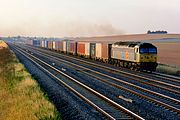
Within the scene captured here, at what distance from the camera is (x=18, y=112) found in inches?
666

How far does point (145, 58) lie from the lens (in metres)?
38.0

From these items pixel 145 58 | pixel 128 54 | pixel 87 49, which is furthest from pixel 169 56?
pixel 145 58

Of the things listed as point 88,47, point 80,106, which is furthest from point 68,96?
point 88,47

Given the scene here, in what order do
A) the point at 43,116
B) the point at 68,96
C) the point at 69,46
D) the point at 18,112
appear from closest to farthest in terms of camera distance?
the point at 43,116 < the point at 18,112 < the point at 68,96 < the point at 69,46

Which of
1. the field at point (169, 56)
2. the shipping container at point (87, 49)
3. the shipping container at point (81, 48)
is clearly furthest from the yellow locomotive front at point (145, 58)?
the shipping container at point (81, 48)

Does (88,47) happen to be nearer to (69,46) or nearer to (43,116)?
(69,46)

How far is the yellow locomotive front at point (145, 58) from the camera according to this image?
3784 centimetres

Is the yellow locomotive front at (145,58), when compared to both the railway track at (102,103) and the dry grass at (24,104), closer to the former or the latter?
the railway track at (102,103)

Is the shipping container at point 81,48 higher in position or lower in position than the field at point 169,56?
higher

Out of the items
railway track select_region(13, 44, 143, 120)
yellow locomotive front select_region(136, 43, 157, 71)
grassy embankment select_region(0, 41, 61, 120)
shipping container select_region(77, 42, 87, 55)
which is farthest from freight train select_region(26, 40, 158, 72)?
grassy embankment select_region(0, 41, 61, 120)

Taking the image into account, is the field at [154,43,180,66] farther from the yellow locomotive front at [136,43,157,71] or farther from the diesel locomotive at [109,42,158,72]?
the yellow locomotive front at [136,43,157,71]

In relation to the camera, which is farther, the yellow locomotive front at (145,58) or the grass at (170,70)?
the grass at (170,70)

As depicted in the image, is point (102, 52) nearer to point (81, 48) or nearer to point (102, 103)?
point (81, 48)

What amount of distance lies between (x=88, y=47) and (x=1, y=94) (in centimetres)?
3796
